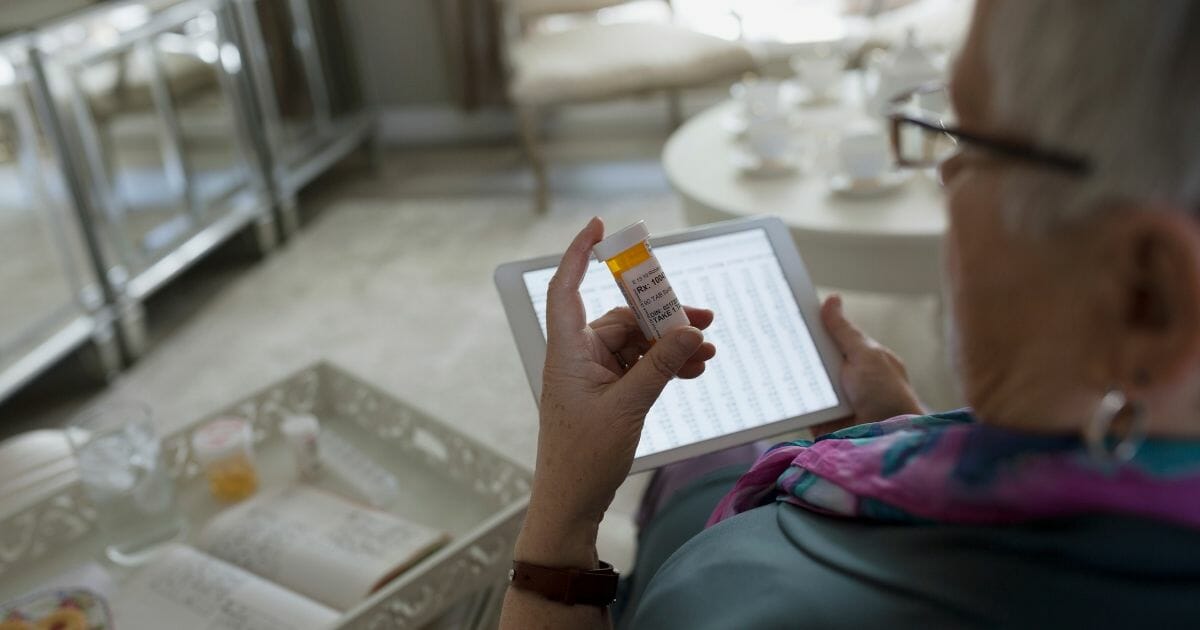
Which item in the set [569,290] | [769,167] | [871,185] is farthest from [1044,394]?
[769,167]

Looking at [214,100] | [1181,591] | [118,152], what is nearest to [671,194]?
[214,100]

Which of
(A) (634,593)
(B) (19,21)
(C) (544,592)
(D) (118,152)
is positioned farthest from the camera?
(D) (118,152)

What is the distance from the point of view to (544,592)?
2.82 ft

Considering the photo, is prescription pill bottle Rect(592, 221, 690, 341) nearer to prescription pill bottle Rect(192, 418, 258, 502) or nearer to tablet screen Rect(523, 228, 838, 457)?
tablet screen Rect(523, 228, 838, 457)

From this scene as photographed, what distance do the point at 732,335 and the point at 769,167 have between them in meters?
0.91

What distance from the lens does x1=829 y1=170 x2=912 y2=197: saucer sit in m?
1.77

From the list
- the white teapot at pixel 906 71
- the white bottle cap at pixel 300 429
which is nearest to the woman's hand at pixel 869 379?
the white bottle cap at pixel 300 429

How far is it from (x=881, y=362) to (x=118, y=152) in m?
2.12

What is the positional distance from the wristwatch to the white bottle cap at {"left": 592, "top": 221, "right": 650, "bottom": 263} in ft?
0.90

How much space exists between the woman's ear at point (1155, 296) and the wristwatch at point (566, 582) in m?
0.49

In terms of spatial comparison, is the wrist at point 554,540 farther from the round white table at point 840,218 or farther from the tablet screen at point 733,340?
the round white table at point 840,218

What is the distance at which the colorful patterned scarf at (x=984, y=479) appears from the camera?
53 cm

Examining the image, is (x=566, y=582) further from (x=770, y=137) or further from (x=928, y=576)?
(x=770, y=137)

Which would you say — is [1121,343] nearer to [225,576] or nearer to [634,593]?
[634,593]
